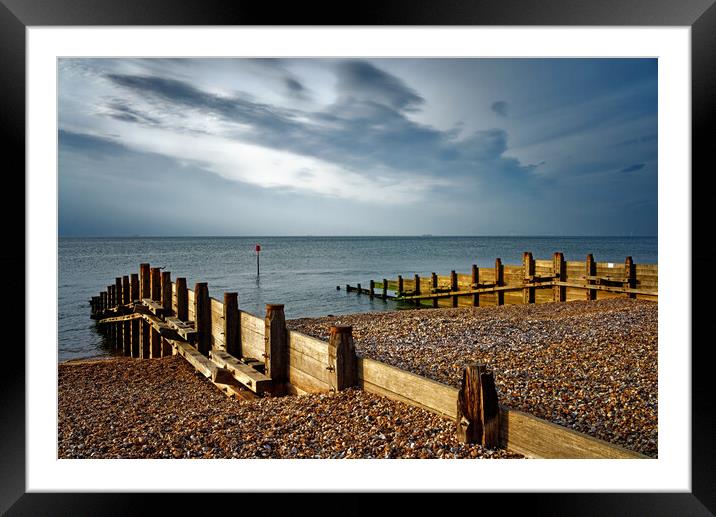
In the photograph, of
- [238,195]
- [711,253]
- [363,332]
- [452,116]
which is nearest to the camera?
[711,253]

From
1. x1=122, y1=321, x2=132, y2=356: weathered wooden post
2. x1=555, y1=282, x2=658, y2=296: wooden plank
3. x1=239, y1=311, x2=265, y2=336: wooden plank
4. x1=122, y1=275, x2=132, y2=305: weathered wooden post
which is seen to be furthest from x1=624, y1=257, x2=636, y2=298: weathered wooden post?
x1=122, y1=275, x2=132, y2=305: weathered wooden post

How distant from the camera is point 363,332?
725cm

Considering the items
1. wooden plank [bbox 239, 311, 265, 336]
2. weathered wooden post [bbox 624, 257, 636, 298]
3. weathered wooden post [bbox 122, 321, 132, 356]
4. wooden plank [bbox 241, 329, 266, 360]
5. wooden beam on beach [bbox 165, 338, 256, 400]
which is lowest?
weathered wooden post [bbox 122, 321, 132, 356]

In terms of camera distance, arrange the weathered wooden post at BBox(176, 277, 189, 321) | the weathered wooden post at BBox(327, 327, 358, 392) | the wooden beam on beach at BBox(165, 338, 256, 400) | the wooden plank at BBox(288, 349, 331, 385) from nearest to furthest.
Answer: the weathered wooden post at BBox(327, 327, 358, 392), the wooden plank at BBox(288, 349, 331, 385), the wooden beam on beach at BBox(165, 338, 256, 400), the weathered wooden post at BBox(176, 277, 189, 321)

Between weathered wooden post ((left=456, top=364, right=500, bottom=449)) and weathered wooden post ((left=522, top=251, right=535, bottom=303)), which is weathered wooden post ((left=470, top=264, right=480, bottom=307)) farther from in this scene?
weathered wooden post ((left=456, top=364, right=500, bottom=449))

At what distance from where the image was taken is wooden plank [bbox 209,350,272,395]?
15.3 feet

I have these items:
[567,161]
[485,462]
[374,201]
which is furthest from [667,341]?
[567,161]

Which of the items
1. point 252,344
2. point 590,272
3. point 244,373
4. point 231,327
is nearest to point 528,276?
point 590,272

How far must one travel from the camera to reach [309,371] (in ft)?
14.3

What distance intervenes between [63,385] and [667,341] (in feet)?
23.1

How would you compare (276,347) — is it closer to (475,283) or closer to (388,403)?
(388,403)

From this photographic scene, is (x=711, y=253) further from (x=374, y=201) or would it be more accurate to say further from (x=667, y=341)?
(x=374, y=201)

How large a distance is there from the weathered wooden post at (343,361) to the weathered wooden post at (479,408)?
4.15 feet

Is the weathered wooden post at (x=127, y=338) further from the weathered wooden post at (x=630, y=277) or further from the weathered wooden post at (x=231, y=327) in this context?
the weathered wooden post at (x=630, y=277)
